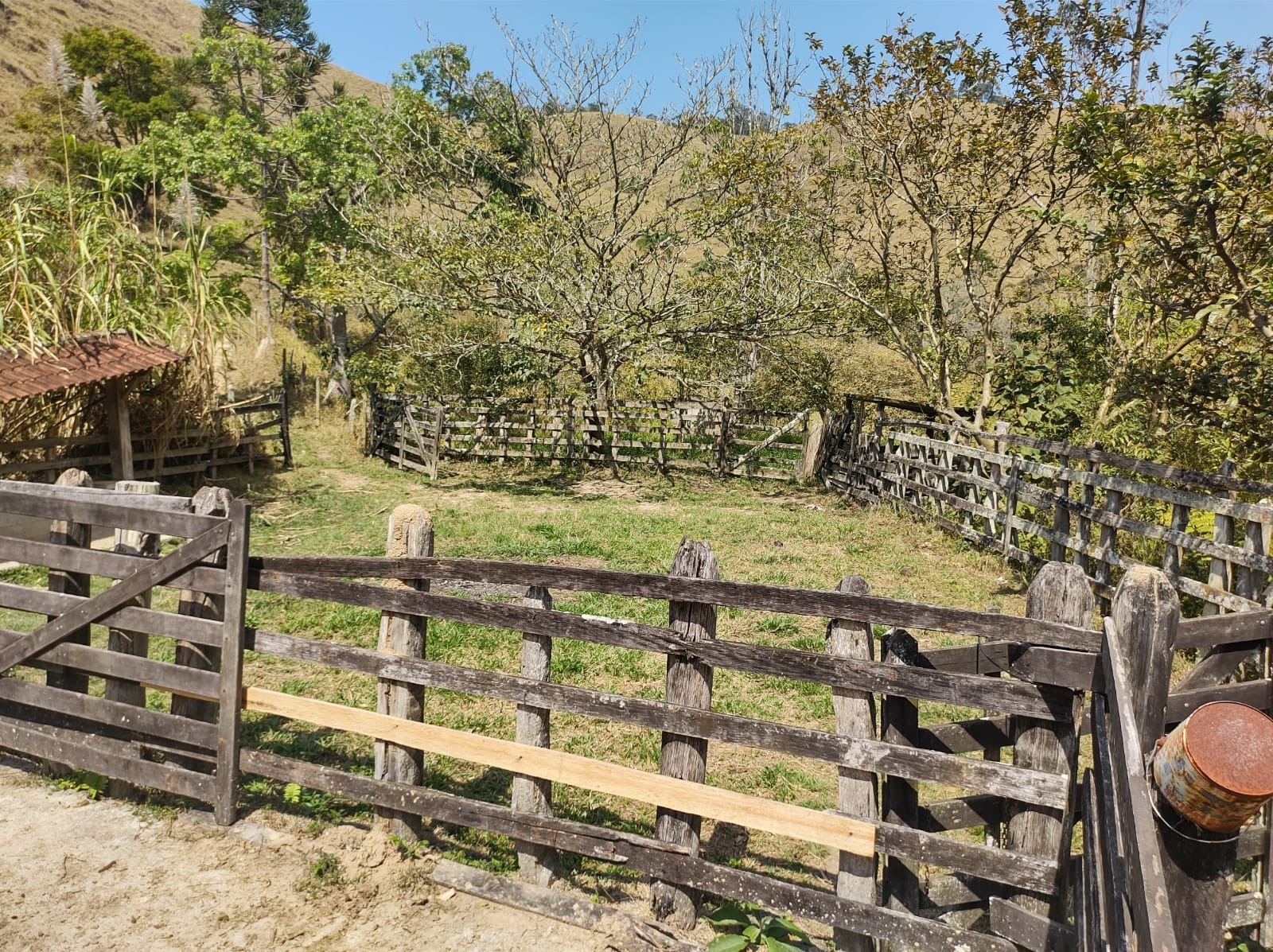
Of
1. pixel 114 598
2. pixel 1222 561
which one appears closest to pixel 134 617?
pixel 114 598

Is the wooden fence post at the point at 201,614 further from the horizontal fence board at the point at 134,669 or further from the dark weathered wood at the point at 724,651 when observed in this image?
the dark weathered wood at the point at 724,651

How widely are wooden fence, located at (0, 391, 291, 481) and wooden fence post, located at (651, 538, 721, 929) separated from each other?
10.7 metres

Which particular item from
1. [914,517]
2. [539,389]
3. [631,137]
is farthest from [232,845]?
[539,389]

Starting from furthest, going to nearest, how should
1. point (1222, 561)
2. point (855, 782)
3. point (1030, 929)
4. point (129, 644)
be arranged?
point (1222, 561), point (129, 644), point (855, 782), point (1030, 929)

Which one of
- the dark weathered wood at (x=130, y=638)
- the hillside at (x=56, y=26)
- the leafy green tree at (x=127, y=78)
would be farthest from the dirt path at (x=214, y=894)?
the leafy green tree at (x=127, y=78)

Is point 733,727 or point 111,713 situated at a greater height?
point 733,727

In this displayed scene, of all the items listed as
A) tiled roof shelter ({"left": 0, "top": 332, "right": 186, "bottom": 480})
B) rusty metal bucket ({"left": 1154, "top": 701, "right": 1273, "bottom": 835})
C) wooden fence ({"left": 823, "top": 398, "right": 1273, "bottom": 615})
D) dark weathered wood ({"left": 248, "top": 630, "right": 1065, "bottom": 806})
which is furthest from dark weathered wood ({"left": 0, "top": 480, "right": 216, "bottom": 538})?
tiled roof shelter ({"left": 0, "top": 332, "right": 186, "bottom": 480})

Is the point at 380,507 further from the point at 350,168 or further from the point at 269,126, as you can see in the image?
the point at 269,126

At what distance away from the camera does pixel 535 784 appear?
12.7 ft

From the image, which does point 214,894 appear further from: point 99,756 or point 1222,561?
point 1222,561

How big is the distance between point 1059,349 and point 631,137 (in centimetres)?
1088

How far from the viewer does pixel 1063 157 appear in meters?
12.2

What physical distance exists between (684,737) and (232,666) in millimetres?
2416

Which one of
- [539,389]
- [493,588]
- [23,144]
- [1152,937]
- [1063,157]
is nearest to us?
[1152,937]
